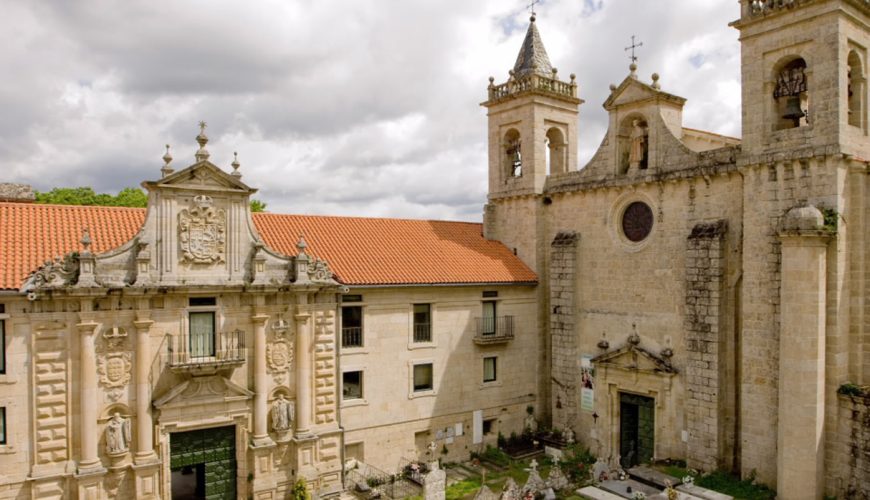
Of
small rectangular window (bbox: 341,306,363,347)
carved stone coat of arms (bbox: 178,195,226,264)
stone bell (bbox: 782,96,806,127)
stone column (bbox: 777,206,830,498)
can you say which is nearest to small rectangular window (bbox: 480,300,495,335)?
small rectangular window (bbox: 341,306,363,347)

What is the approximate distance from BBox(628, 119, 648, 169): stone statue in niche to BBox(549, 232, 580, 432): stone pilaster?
392cm

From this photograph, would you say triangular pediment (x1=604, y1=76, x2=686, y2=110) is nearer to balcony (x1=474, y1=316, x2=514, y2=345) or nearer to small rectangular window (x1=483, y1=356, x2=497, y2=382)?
balcony (x1=474, y1=316, x2=514, y2=345)

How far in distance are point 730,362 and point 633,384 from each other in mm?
3884

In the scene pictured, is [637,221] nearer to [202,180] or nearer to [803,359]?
[803,359]

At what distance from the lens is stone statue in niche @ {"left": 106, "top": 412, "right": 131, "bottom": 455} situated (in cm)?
1819

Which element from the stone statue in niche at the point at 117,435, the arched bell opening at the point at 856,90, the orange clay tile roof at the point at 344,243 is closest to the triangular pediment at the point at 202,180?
the orange clay tile roof at the point at 344,243

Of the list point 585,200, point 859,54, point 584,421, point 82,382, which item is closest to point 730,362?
point 584,421

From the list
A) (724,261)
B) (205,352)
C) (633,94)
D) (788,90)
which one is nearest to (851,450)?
(724,261)

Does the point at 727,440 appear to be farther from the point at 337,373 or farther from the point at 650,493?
the point at 337,373

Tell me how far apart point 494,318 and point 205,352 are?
11.7 metres

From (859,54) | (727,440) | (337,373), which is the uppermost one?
(859,54)

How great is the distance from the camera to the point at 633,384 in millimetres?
23547

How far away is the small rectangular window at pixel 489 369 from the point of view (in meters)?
26.2

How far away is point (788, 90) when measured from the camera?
19.6m
